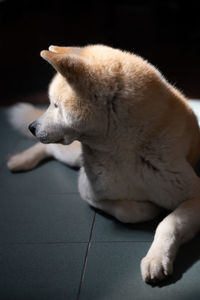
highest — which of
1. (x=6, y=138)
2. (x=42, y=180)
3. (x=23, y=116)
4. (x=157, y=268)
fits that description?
(x=157, y=268)

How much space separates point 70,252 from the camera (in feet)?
5.59

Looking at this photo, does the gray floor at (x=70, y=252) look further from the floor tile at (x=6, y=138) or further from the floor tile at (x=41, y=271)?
the floor tile at (x=6, y=138)

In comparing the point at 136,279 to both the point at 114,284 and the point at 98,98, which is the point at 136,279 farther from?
the point at 98,98

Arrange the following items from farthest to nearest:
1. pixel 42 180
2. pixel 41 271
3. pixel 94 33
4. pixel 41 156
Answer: pixel 94 33, pixel 41 156, pixel 42 180, pixel 41 271

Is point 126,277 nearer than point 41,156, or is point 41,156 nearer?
point 126,277

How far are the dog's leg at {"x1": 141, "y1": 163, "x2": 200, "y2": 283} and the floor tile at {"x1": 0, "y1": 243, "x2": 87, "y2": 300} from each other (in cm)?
29

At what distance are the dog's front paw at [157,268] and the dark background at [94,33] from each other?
250 cm

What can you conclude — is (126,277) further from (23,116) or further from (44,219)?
(23,116)

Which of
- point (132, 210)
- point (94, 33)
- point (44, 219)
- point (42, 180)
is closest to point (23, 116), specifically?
point (42, 180)

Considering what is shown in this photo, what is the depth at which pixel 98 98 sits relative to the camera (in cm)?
151

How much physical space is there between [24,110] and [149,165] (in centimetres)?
125

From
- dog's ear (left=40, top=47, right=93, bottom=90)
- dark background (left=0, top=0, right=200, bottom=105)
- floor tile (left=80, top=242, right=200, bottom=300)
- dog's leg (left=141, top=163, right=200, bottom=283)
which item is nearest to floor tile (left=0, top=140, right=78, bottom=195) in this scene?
floor tile (left=80, top=242, right=200, bottom=300)

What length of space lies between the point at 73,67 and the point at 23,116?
1.26m

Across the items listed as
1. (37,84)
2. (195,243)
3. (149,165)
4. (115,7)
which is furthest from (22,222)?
(115,7)
